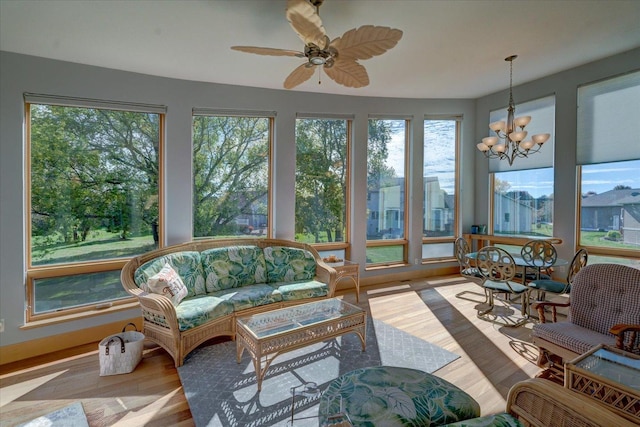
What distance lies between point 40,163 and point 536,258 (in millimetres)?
5883

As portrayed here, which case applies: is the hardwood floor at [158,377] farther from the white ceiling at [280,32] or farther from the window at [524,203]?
the white ceiling at [280,32]

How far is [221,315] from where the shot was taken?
3061mm

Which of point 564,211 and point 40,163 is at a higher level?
point 40,163

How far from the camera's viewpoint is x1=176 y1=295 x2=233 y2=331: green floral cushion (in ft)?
9.07

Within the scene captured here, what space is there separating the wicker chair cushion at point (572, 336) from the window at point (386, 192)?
302cm

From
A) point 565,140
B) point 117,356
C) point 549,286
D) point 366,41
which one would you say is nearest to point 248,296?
point 117,356

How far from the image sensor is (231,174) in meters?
4.34

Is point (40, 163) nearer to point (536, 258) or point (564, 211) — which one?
point (536, 258)

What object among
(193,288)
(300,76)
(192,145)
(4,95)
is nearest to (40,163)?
(4,95)

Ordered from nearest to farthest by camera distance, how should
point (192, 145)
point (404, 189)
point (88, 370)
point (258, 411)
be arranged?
point (258, 411) → point (88, 370) → point (192, 145) → point (404, 189)

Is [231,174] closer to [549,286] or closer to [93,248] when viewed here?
[93,248]

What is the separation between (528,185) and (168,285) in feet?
18.0

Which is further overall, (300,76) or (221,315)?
(221,315)

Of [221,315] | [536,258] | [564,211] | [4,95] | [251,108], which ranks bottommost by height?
[221,315]
